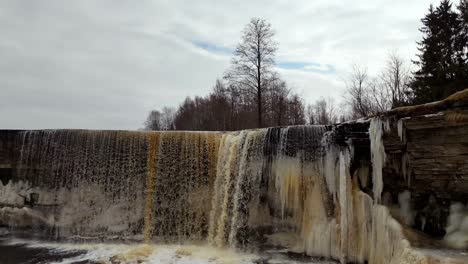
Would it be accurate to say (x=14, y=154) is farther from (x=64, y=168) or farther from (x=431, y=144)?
(x=431, y=144)

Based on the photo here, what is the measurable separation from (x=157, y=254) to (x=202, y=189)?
260 centimetres

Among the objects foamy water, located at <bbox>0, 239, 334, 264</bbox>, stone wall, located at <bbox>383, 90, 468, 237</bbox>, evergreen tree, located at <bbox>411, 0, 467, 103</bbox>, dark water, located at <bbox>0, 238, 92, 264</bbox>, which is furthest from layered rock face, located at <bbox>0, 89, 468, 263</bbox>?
evergreen tree, located at <bbox>411, 0, 467, 103</bbox>

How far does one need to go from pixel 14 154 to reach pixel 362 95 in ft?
89.8

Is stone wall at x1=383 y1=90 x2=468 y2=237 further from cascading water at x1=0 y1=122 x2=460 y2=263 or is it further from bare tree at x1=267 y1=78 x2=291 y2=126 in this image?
bare tree at x1=267 y1=78 x2=291 y2=126

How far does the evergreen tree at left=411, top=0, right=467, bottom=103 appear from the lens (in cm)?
1873

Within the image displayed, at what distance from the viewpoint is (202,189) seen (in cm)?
1216

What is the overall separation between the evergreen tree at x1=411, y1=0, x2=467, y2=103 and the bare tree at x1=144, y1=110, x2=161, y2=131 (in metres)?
60.3

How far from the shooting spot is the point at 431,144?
307 inches

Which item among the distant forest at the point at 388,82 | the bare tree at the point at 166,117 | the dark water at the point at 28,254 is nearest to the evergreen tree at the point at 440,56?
the distant forest at the point at 388,82

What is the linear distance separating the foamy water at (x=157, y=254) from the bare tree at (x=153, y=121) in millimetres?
64598

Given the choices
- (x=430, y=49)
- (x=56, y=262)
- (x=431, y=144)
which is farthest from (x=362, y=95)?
(x=56, y=262)

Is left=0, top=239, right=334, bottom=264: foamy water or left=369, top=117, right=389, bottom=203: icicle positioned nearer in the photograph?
left=369, top=117, right=389, bottom=203: icicle

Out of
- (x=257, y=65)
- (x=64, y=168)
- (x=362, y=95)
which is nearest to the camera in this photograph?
(x=64, y=168)

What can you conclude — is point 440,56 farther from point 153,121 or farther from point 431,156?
point 153,121
